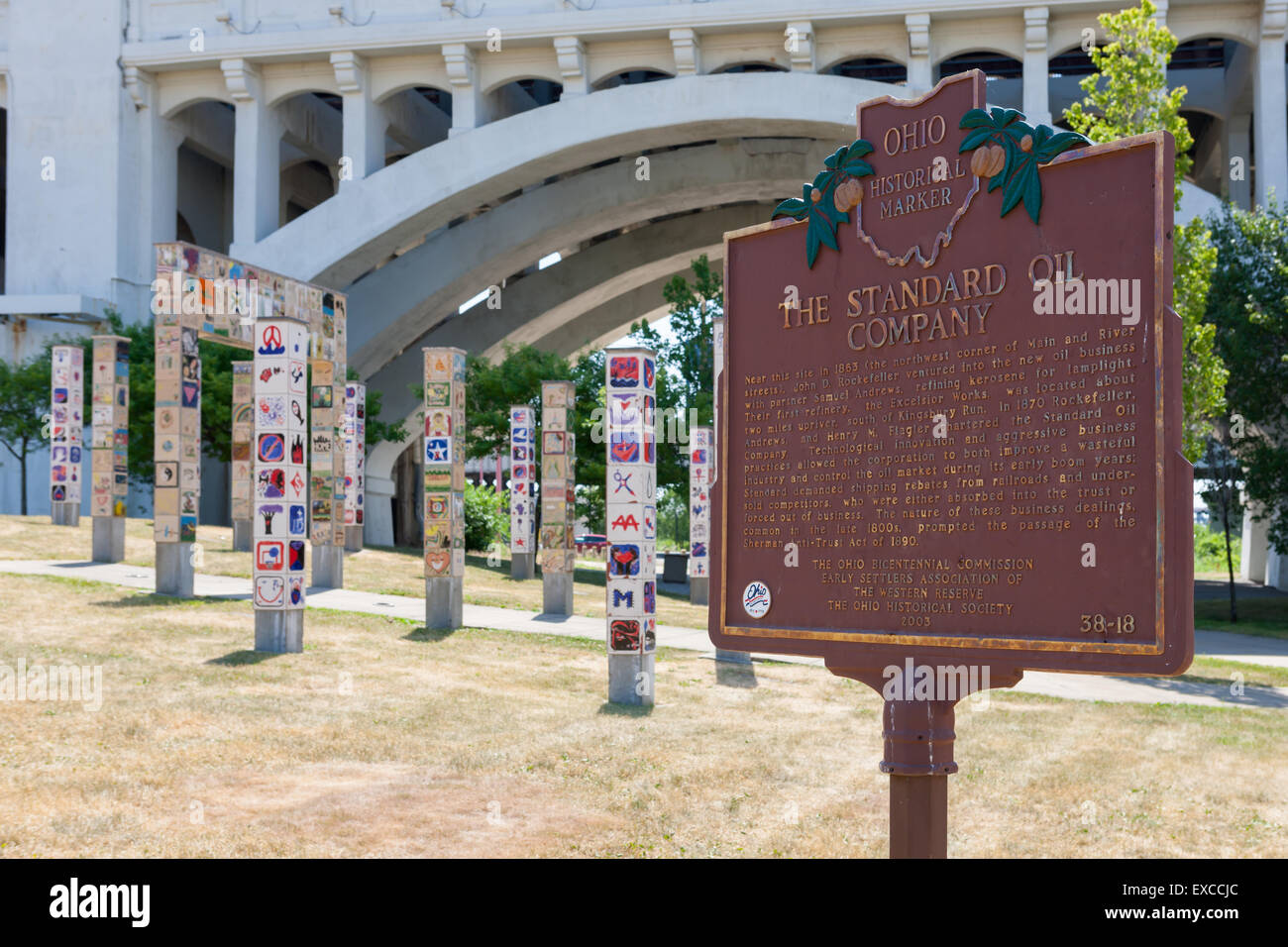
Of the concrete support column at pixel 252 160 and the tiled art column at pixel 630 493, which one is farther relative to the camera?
the concrete support column at pixel 252 160

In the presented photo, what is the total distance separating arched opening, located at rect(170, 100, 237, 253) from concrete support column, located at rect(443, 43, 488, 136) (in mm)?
10561

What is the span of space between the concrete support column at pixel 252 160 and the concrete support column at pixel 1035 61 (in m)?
25.0

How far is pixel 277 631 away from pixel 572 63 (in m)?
28.6

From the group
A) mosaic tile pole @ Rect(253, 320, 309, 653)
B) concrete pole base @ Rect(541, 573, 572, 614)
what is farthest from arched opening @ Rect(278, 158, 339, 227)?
mosaic tile pole @ Rect(253, 320, 309, 653)

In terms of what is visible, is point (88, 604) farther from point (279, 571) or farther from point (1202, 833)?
point (1202, 833)

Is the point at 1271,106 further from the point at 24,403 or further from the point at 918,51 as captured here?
the point at 24,403

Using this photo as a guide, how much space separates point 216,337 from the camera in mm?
20844

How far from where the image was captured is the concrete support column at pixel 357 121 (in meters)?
38.9

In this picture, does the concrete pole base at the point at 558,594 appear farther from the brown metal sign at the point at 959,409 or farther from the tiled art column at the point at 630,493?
the brown metal sign at the point at 959,409

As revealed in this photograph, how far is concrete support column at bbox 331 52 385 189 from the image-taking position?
38.9 meters

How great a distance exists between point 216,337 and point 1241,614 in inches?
1073

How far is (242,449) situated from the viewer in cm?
2469

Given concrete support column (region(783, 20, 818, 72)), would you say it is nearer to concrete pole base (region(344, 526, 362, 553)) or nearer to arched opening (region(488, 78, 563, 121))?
arched opening (region(488, 78, 563, 121))

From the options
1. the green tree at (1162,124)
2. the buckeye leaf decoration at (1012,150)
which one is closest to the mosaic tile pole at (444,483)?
the green tree at (1162,124)
